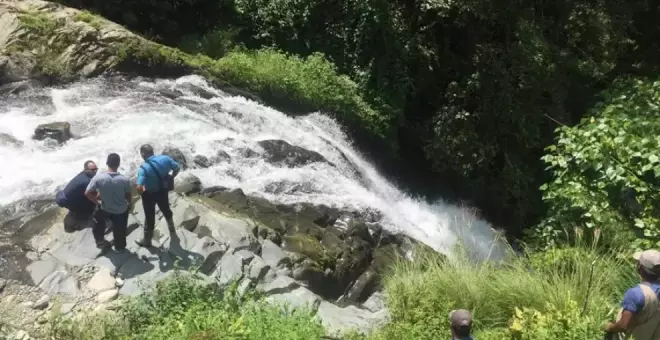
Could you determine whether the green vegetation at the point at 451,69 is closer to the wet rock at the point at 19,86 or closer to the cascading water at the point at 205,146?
the wet rock at the point at 19,86

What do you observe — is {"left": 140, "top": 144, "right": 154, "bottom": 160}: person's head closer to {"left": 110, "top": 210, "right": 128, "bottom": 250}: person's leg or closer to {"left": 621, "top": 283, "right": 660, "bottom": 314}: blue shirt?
{"left": 110, "top": 210, "right": 128, "bottom": 250}: person's leg

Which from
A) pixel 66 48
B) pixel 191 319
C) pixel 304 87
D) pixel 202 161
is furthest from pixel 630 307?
pixel 66 48

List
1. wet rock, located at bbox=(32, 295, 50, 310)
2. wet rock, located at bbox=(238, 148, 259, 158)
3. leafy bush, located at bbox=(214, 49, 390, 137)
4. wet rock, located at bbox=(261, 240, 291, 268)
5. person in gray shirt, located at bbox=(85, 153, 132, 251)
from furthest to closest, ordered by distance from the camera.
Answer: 1. leafy bush, located at bbox=(214, 49, 390, 137)
2. wet rock, located at bbox=(238, 148, 259, 158)
3. wet rock, located at bbox=(261, 240, 291, 268)
4. person in gray shirt, located at bbox=(85, 153, 132, 251)
5. wet rock, located at bbox=(32, 295, 50, 310)

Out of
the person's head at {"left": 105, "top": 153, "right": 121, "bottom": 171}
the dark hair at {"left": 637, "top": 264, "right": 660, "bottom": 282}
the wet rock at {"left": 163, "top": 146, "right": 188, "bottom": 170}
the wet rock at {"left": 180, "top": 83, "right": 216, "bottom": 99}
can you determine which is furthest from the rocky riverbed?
the wet rock at {"left": 180, "top": 83, "right": 216, "bottom": 99}

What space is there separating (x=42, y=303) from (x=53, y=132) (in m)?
4.43

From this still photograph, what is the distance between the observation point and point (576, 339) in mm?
4691

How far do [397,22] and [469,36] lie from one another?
1776mm

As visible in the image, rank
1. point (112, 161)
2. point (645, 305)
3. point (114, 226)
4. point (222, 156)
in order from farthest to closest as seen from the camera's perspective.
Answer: point (222, 156), point (114, 226), point (112, 161), point (645, 305)

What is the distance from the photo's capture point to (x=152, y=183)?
6992 millimetres

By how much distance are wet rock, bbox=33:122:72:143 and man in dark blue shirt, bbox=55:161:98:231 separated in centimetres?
274

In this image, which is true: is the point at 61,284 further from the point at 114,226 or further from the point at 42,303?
the point at 114,226

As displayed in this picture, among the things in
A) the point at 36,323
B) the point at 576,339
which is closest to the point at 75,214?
the point at 36,323

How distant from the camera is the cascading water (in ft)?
30.5

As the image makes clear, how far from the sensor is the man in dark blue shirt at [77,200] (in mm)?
7406
